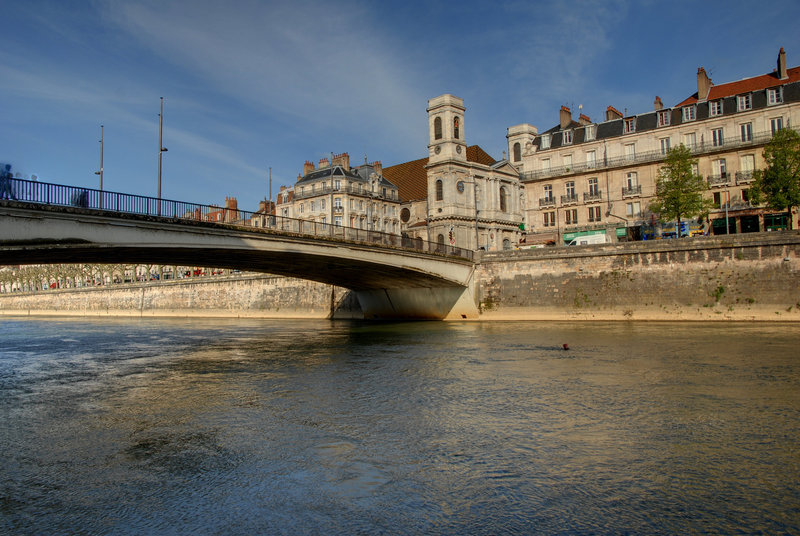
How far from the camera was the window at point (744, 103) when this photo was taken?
4988cm

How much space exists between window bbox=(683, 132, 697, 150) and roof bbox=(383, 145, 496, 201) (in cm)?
2699

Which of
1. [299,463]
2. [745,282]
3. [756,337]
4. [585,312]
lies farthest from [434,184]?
[299,463]

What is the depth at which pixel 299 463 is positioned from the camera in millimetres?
9938

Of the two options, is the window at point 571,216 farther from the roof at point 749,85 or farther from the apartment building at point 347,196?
the apartment building at point 347,196

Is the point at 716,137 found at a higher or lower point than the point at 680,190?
higher

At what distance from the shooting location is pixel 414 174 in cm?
8662

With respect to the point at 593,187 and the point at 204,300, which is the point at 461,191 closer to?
the point at 593,187

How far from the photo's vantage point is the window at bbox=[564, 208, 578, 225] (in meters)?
57.9

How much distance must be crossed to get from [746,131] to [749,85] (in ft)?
22.6

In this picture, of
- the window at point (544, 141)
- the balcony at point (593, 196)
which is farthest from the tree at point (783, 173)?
the window at point (544, 141)

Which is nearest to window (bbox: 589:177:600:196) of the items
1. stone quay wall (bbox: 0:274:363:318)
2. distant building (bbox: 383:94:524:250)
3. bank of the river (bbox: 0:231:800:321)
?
distant building (bbox: 383:94:524:250)

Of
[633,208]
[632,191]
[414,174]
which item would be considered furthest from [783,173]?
[414,174]

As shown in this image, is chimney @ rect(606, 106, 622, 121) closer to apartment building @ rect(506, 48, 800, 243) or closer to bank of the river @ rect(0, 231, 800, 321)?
apartment building @ rect(506, 48, 800, 243)

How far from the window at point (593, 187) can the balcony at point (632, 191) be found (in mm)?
2482
